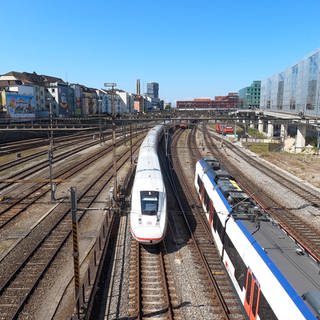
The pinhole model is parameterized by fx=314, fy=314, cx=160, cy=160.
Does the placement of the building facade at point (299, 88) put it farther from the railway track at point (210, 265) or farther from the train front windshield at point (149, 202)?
the train front windshield at point (149, 202)

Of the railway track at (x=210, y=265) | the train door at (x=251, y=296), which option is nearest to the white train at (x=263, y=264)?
the train door at (x=251, y=296)

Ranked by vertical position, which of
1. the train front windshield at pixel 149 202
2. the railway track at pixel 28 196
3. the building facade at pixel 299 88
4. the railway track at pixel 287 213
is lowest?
the railway track at pixel 287 213

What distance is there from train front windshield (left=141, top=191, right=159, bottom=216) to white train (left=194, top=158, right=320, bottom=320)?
3264mm

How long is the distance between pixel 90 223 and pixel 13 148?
136 ft

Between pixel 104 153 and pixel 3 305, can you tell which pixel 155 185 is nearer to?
pixel 3 305

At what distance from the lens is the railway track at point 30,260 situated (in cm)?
1235

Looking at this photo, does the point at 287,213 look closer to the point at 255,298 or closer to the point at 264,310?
the point at 255,298

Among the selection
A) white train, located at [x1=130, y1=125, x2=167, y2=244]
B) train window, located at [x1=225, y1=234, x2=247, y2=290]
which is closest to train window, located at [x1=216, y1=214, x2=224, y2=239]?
train window, located at [x1=225, y1=234, x2=247, y2=290]

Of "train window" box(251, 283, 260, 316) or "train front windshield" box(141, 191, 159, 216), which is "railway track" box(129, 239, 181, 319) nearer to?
"train front windshield" box(141, 191, 159, 216)

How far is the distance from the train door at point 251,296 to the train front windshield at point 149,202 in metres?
6.85

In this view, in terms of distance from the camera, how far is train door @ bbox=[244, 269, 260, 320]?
9454 millimetres

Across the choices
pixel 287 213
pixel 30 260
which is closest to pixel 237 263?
pixel 30 260

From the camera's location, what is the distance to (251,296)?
9922 mm

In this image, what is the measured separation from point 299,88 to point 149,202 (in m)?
59.9
